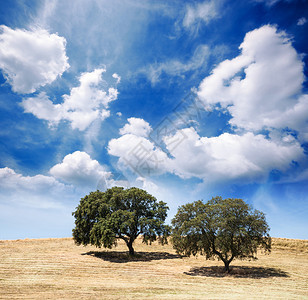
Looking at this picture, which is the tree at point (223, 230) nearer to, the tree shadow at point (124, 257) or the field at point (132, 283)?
the field at point (132, 283)

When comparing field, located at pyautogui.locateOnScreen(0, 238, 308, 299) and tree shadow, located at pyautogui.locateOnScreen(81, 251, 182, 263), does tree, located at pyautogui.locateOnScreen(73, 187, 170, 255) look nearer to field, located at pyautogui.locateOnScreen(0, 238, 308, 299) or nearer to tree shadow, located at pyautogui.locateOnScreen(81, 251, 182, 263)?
tree shadow, located at pyautogui.locateOnScreen(81, 251, 182, 263)

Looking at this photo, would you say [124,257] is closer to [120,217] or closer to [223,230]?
[120,217]

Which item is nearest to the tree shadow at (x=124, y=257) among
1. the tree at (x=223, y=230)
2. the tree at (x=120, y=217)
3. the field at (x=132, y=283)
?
the tree at (x=120, y=217)

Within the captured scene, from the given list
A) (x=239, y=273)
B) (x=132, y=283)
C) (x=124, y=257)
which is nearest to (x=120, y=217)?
(x=124, y=257)

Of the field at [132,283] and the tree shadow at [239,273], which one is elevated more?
the tree shadow at [239,273]

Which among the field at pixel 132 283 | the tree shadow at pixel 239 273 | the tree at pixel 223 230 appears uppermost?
the tree at pixel 223 230

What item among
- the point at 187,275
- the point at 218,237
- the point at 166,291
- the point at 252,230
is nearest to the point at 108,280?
the point at 166,291

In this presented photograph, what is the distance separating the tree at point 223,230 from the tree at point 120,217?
A: 10170 mm

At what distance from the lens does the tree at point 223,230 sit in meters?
27.1

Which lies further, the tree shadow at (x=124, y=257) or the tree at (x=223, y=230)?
the tree shadow at (x=124, y=257)

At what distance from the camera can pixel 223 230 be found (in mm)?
27094

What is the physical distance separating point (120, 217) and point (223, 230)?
18.4 metres

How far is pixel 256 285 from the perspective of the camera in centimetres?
2216

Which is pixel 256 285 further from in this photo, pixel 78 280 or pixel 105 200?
pixel 105 200
